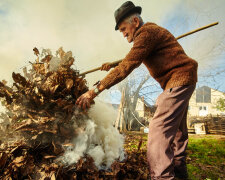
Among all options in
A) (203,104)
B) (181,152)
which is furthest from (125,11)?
(203,104)

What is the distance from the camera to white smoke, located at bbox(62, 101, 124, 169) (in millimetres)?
2004

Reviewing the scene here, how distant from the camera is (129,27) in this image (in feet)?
7.90

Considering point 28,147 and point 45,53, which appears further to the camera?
point 45,53

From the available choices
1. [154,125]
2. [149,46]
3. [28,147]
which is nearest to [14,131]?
[28,147]

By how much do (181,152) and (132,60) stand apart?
69.1 inches

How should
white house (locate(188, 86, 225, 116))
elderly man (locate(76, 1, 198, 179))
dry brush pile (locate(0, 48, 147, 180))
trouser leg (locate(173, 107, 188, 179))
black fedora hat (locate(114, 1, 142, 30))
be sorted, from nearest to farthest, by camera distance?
dry brush pile (locate(0, 48, 147, 180)), elderly man (locate(76, 1, 198, 179)), black fedora hat (locate(114, 1, 142, 30)), trouser leg (locate(173, 107, 188, 179)), white house (locate(188, 86, 225, 116))

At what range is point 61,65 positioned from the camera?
7.93 ft

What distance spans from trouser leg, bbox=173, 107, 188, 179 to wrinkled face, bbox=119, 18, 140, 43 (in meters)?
1.57

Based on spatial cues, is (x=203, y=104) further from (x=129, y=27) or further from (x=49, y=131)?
(x=49, y=131)

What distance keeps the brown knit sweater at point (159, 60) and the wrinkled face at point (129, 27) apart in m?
0.22

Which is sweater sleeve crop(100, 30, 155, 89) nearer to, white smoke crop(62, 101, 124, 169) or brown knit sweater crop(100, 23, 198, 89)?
brown knit sweater crop(100, 23, 198, 89)

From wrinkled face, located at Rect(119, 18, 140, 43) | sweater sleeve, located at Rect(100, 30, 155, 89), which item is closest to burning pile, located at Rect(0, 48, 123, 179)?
sweater sleeve, located at Rect(100, 30, 155, 89)

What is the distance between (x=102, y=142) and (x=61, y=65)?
4.27ft

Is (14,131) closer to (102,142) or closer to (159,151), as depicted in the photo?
(102,142)
